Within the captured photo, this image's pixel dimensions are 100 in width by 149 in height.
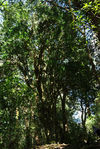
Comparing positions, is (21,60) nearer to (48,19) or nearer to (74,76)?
(48,19)

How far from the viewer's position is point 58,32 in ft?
51.5

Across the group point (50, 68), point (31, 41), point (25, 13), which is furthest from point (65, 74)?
point (25, 13)

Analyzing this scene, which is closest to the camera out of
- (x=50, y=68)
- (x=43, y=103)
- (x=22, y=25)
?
(x=22, y=25)

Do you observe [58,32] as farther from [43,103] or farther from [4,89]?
[4,89]

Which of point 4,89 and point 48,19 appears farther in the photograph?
point 48,19

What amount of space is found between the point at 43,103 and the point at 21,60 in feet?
17.7

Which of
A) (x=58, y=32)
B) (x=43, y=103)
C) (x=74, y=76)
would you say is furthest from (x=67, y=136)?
(x=58, y=32)

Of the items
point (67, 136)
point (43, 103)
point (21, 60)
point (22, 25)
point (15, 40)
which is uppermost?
point (22, 25)

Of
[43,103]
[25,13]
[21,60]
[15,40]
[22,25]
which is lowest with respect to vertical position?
[43,103]

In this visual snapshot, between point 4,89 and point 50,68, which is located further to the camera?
point 50,68

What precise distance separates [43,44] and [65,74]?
4.79 meters

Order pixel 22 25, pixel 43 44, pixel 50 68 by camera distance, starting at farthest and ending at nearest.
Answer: pixel 50 68
pixel 43 44
pixel 22 25

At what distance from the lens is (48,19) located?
15633 millimetres

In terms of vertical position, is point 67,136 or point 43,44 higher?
point 43,44
